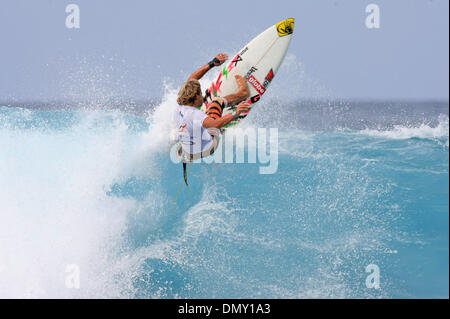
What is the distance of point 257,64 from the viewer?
5844 millimetres

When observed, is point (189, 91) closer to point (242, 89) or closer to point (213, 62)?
point (213, 62)

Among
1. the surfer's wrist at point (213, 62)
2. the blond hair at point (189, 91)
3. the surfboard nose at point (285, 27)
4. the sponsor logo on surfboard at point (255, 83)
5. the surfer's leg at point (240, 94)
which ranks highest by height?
the surfboard nose at point (285, 27)

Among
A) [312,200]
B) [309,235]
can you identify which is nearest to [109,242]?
[309,235]

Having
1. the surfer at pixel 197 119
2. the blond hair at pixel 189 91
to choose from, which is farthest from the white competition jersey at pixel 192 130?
the blond hair at pixel 189 91

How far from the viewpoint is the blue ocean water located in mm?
4762

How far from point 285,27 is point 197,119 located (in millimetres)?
2833

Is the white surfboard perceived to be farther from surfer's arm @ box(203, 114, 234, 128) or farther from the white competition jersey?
surfer's arm @ box(203, 114, 234, 128)

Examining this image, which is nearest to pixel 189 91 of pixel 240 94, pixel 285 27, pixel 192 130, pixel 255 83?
pixel 192 130

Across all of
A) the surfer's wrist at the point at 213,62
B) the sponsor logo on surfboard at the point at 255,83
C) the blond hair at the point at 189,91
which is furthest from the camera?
the sponsor logo on surfboard at the point at 255,83

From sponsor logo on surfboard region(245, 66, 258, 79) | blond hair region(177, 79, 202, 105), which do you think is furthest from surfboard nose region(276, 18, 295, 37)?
blond hair region(177, 79, 202, 105)

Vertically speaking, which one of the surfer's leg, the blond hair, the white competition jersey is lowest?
the white competition jersey

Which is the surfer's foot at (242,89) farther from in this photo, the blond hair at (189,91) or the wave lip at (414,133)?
the wave lip at (414,133)

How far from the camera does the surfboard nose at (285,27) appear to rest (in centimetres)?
587

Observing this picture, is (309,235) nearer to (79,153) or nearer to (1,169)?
(79,153)
